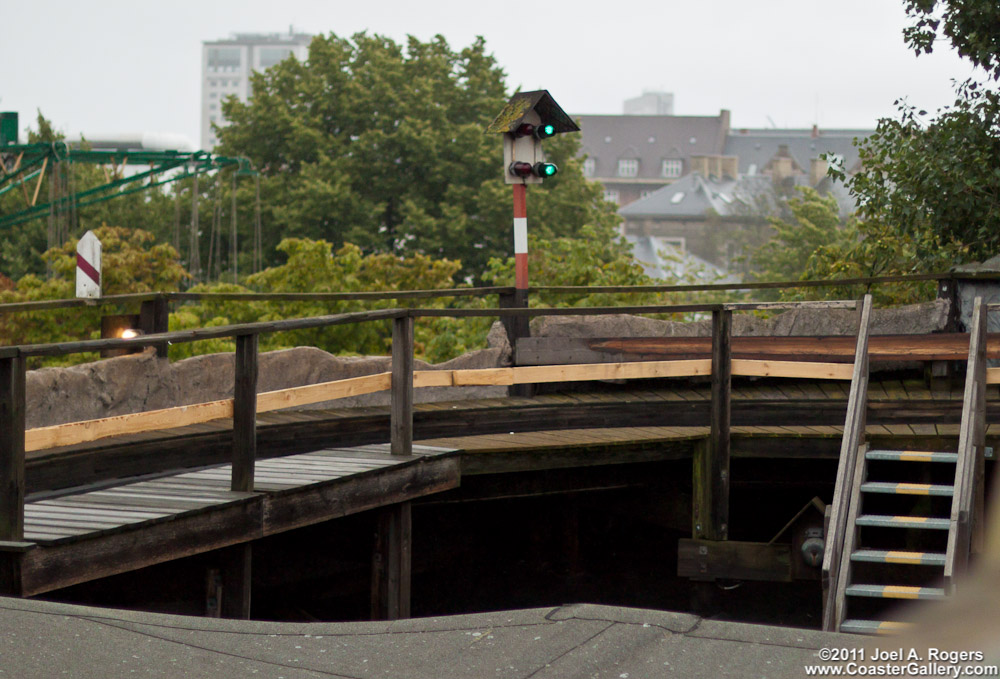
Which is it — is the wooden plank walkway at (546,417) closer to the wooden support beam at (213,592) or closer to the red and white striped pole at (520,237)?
the red and white striped pole at (520,237)

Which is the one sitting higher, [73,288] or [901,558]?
[73,288]

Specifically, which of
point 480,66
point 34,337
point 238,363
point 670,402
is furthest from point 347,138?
point 238,363

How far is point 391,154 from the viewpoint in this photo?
3997 cm

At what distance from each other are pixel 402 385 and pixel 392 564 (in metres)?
1.00

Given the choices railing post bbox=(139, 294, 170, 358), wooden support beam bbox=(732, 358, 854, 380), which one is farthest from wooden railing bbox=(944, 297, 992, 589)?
railing post bbox=(139, 294, 170, 358)

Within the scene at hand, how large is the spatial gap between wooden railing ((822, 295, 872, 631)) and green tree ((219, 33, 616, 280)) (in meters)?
30.4

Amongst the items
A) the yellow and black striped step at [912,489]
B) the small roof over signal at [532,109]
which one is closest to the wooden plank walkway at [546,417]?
the yellow and black striped step at [912,489]

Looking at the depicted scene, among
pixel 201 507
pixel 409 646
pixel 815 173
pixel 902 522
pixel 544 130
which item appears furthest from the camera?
pixel 815 173

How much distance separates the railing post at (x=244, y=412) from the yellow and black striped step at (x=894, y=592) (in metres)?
2.96

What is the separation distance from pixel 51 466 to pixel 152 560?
145 centimetres

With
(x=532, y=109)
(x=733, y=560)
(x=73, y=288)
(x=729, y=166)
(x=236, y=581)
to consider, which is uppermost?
(x=729, y=166)

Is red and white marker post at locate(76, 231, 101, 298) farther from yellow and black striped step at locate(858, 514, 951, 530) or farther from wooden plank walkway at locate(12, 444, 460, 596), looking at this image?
yellow and black striped step at locate(858, 514, 951, 530)

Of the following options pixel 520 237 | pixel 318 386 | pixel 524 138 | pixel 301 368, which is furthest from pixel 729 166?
pixel 318 386

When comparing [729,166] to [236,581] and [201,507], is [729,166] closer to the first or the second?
[236,581]
